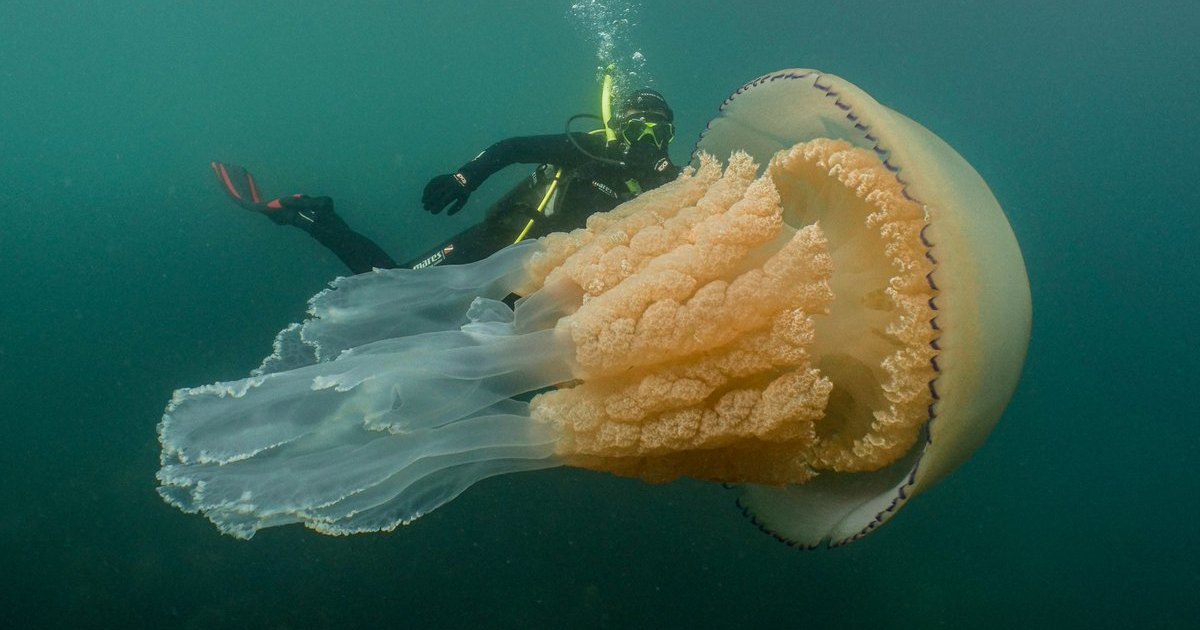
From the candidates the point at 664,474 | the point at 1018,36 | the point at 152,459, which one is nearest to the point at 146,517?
the point at 152,459

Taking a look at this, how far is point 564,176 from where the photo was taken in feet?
16.2

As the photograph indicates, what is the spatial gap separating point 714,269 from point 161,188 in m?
17.0

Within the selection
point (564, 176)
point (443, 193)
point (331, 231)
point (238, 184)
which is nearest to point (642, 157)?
point (564, 176)

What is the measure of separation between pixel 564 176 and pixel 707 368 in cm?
327

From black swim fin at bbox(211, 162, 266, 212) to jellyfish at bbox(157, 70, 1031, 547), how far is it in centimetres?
653

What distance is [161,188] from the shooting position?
15016 millimetres

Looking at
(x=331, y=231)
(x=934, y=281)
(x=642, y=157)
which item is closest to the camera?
(x=934, y=281)

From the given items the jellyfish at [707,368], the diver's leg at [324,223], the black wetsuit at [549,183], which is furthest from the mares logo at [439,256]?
the jellyfish at [707,368]

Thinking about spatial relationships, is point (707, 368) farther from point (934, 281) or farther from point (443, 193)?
point (443, 193)

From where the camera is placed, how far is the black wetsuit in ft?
15.2

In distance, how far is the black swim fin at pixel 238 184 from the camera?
7.86 m

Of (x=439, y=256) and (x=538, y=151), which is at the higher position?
(x=538, y=151)

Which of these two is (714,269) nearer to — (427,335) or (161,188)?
(427,335)

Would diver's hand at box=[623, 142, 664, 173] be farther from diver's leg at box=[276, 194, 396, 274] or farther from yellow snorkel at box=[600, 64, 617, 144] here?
diver's leg at box=[276, 194, 396, 274]
